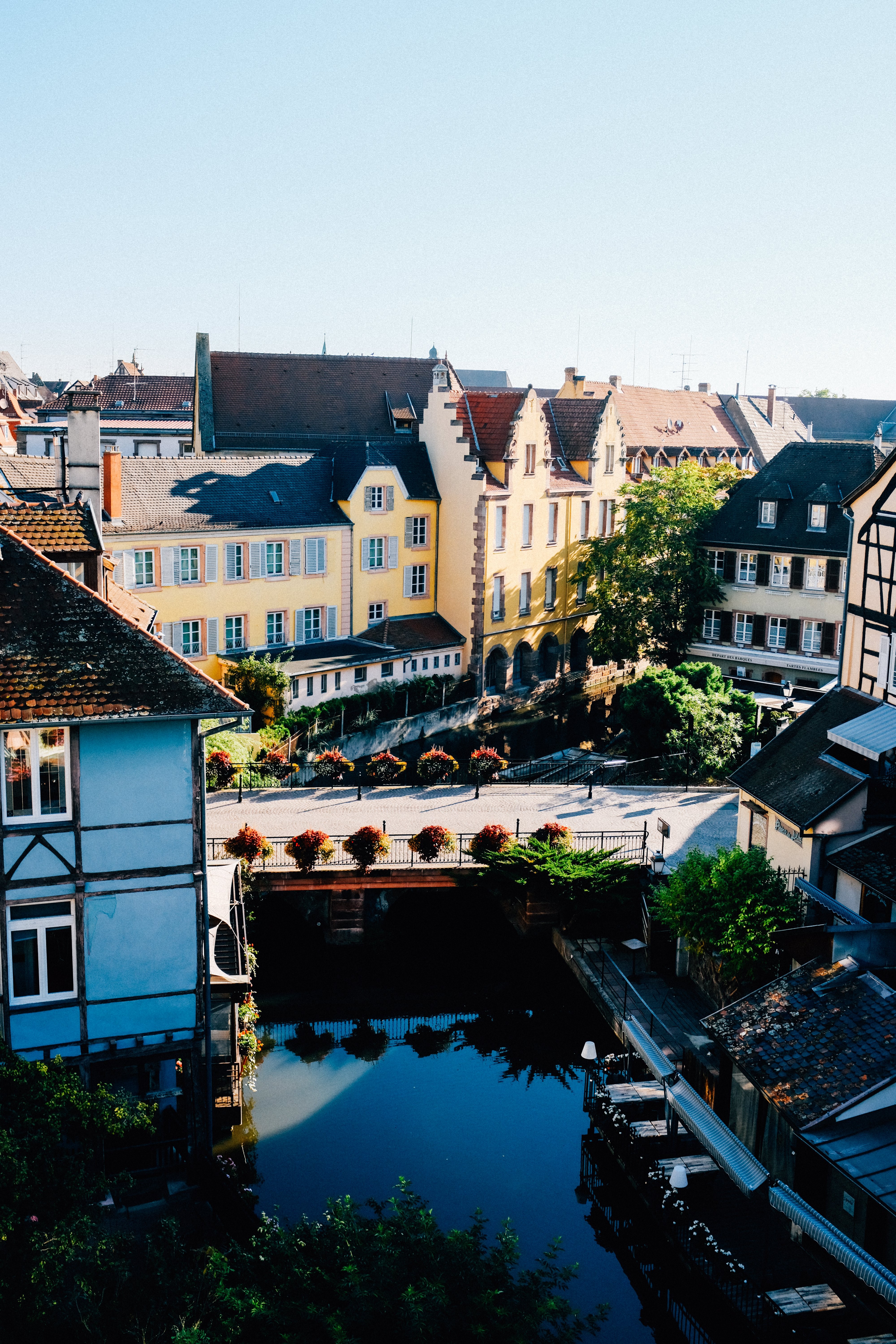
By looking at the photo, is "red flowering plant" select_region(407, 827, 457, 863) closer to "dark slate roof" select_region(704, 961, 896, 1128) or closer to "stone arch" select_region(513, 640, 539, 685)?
"dark slate roof" select_region(704, 961, 896, 1128)

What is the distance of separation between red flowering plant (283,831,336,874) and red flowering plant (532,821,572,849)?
5429 mm

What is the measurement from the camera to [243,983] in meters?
22.8

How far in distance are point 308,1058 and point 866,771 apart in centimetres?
1380

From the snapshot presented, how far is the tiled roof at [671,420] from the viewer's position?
278 ft

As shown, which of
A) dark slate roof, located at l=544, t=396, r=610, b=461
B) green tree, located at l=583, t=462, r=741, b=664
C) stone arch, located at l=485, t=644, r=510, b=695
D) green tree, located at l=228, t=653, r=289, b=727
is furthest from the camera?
dark slate roof, located at l=544, t=396, r=610, b=461

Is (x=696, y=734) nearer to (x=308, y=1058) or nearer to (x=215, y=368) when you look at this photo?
(x=308, y=1058)

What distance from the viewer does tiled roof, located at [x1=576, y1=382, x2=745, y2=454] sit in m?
84.6

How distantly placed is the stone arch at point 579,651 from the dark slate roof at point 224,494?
1637 cm

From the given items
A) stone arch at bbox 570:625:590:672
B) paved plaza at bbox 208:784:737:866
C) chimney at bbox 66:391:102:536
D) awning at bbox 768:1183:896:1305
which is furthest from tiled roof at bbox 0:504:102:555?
stone arch at bbox 570:625:590:672

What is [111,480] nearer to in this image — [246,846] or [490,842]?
[246,846]

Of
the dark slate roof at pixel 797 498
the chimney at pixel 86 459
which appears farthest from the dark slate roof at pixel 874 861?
the dark slate roof at pixel 797 498

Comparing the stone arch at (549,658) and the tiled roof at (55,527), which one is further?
the stone arch at (549,658)

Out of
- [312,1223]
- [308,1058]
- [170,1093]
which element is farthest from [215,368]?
[312,1223]

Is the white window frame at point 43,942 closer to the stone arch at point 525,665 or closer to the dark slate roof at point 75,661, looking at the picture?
the dark slate roof at point 75,661
